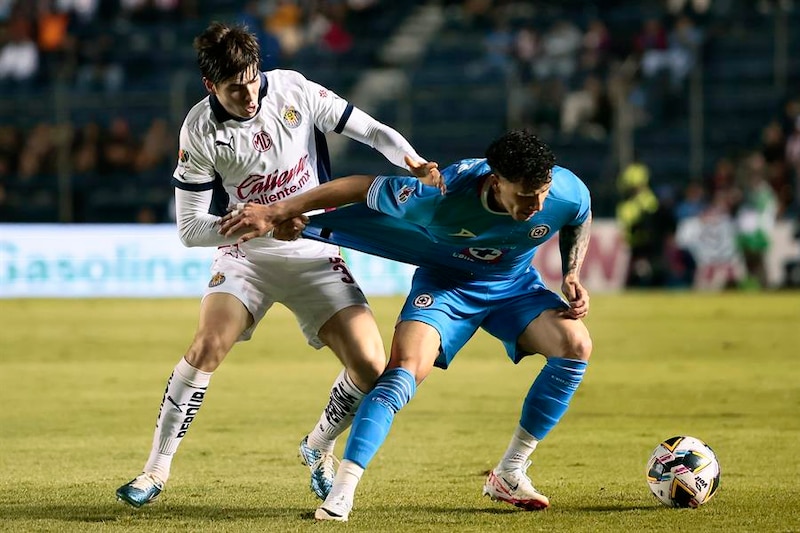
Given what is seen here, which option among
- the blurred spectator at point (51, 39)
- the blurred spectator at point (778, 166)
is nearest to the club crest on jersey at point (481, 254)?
the blurred spectator at point (778, 166)

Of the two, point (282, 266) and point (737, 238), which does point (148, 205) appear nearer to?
point (737, 238)

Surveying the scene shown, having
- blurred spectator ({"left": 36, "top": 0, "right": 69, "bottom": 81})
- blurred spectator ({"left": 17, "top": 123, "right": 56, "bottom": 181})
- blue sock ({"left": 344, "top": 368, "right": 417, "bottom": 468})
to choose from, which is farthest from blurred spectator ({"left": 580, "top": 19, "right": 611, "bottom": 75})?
blue sock ({"left": 344, "top": 368, "right": 417, "bottom": 468})

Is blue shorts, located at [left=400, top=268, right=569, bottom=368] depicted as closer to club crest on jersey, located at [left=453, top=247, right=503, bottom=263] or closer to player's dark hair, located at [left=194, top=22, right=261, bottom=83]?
club crest on jersey, located at [left=453, top=247, right=503, bottom=263]

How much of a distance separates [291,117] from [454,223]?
3.47ft

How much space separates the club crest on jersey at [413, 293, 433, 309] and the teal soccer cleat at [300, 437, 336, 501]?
99 centimetres

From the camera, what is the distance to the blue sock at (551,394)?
6555mm

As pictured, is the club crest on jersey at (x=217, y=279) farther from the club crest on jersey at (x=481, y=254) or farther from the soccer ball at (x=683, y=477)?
the soccer ball at (x=683, y=477)

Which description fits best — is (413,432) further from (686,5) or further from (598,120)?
(686,5)

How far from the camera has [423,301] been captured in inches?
262

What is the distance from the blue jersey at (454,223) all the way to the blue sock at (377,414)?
741 mm

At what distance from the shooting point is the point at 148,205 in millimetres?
22781

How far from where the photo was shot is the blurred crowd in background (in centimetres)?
2173

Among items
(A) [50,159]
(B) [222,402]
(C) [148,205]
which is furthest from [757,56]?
(B) [222,402]

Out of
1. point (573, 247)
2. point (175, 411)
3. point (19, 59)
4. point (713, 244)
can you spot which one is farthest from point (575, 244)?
point (19, 59)
